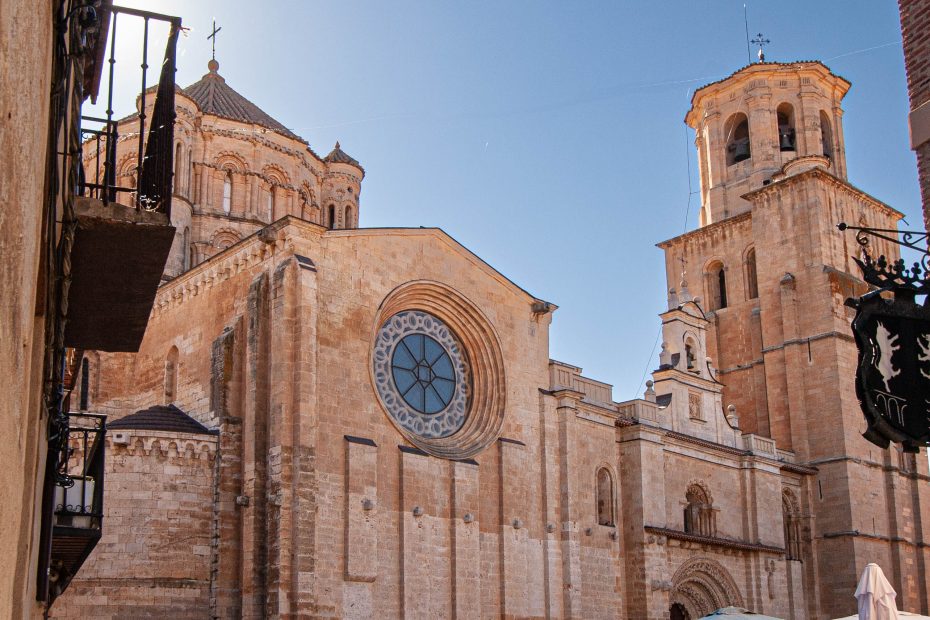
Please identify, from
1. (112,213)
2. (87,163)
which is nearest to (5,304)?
(112,213)

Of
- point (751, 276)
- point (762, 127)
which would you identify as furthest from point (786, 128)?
point (751, 276)

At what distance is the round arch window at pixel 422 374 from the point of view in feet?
74.5

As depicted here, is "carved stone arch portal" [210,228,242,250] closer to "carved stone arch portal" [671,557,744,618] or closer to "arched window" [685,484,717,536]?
"arched window" [685,484,717,536]

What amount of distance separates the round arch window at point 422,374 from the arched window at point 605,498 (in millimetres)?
4220

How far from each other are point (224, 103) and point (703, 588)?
19660mm

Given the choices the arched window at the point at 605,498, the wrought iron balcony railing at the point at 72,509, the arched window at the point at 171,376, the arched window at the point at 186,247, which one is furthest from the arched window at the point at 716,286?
the wrought iron balcony railing at the point at 72,509

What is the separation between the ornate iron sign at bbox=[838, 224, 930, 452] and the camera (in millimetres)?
7066

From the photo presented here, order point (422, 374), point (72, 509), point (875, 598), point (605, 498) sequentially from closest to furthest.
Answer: point (72, 509) < point (875, 598) < point (422, 374) < point (605, 498)

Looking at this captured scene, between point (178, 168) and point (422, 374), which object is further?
point (178, 168)

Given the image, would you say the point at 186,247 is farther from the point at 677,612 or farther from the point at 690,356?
the point at 677,612

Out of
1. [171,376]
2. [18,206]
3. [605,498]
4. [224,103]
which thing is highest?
[224,103]

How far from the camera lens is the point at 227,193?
31781 millimetres

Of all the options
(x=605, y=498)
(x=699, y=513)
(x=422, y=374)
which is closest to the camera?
(x=422, y=374)

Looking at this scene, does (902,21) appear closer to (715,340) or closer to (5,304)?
(5,304)
